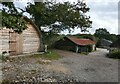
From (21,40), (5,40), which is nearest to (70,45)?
(21,40)

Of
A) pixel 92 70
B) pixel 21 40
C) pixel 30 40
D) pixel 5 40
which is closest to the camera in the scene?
pixel 92 70

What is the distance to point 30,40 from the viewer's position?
24.7m

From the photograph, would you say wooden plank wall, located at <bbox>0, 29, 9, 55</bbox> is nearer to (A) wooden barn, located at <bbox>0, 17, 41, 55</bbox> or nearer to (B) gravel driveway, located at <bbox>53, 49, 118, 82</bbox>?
(A) wooden barn, located at <bbox>0, 17, 41, 55</bbox>

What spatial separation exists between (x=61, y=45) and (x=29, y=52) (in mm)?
10689

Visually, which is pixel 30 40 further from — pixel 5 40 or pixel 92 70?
pixel 92 70

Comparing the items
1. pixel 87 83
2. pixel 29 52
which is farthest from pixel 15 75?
pixel 29 52

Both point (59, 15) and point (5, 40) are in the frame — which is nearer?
point (5, 40)

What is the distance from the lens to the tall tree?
84.8ft

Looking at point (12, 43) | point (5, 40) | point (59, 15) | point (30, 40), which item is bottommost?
point (12, 43)

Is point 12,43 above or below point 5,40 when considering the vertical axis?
below

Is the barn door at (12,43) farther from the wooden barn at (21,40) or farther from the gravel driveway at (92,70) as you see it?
the gravel driveway at (92,70)

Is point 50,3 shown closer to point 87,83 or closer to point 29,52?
point 29,52

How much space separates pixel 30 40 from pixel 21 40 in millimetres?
1605

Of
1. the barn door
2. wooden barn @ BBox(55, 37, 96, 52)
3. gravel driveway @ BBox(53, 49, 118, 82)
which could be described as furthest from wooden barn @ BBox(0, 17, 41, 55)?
wooden barn @ BBox(55, 37, 96, 52)
